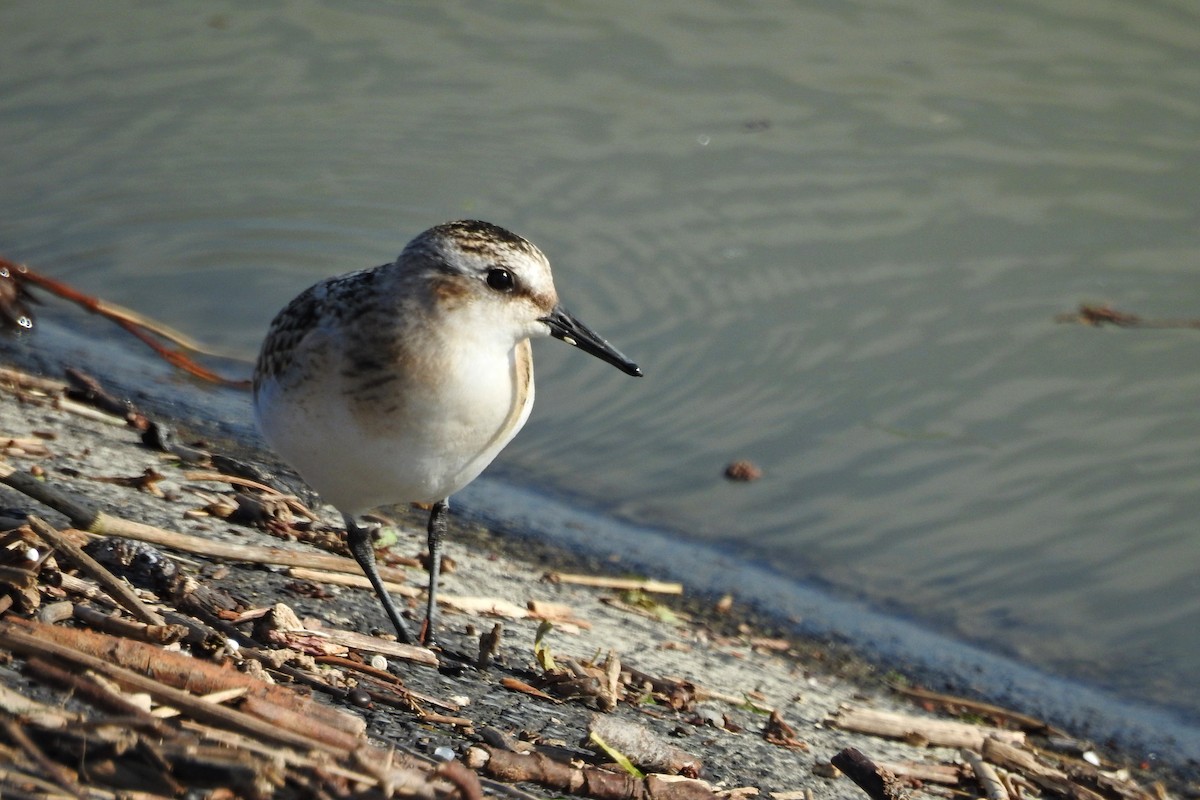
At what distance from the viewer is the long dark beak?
4.60m

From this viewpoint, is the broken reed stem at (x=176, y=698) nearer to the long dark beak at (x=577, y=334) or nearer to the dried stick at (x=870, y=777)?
the dried stick at (x=870, y=777)

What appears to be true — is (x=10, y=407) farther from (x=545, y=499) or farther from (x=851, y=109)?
(x=851, y=109)

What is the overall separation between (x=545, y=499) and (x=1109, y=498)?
9.99 feet

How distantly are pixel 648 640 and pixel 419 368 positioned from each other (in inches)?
69.0

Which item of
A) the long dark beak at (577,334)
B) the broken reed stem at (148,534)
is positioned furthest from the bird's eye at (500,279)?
the broken reed stem at (148,534)

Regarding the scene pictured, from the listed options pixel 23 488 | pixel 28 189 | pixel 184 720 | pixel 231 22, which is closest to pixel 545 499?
pixel 23 488

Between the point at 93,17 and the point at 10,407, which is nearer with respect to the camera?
the point at 10,407

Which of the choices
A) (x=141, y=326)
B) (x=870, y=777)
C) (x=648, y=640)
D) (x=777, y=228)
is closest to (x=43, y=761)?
(x=870, y=777)

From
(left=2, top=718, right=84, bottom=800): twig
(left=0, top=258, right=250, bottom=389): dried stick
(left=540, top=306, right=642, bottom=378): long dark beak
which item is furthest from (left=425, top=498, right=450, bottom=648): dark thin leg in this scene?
(left=0, top=258, right=250, bottom=389): dried stick

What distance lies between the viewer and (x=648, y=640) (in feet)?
18.1

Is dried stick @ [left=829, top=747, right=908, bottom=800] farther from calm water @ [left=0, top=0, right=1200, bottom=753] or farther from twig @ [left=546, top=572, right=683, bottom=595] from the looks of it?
calm water @ [left=0, top=0, right=1200, bottom=753]

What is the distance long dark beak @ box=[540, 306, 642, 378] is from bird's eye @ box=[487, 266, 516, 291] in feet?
0.59

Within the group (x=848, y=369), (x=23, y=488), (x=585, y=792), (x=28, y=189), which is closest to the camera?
(x=585, y=792)

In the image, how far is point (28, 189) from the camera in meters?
9.97
